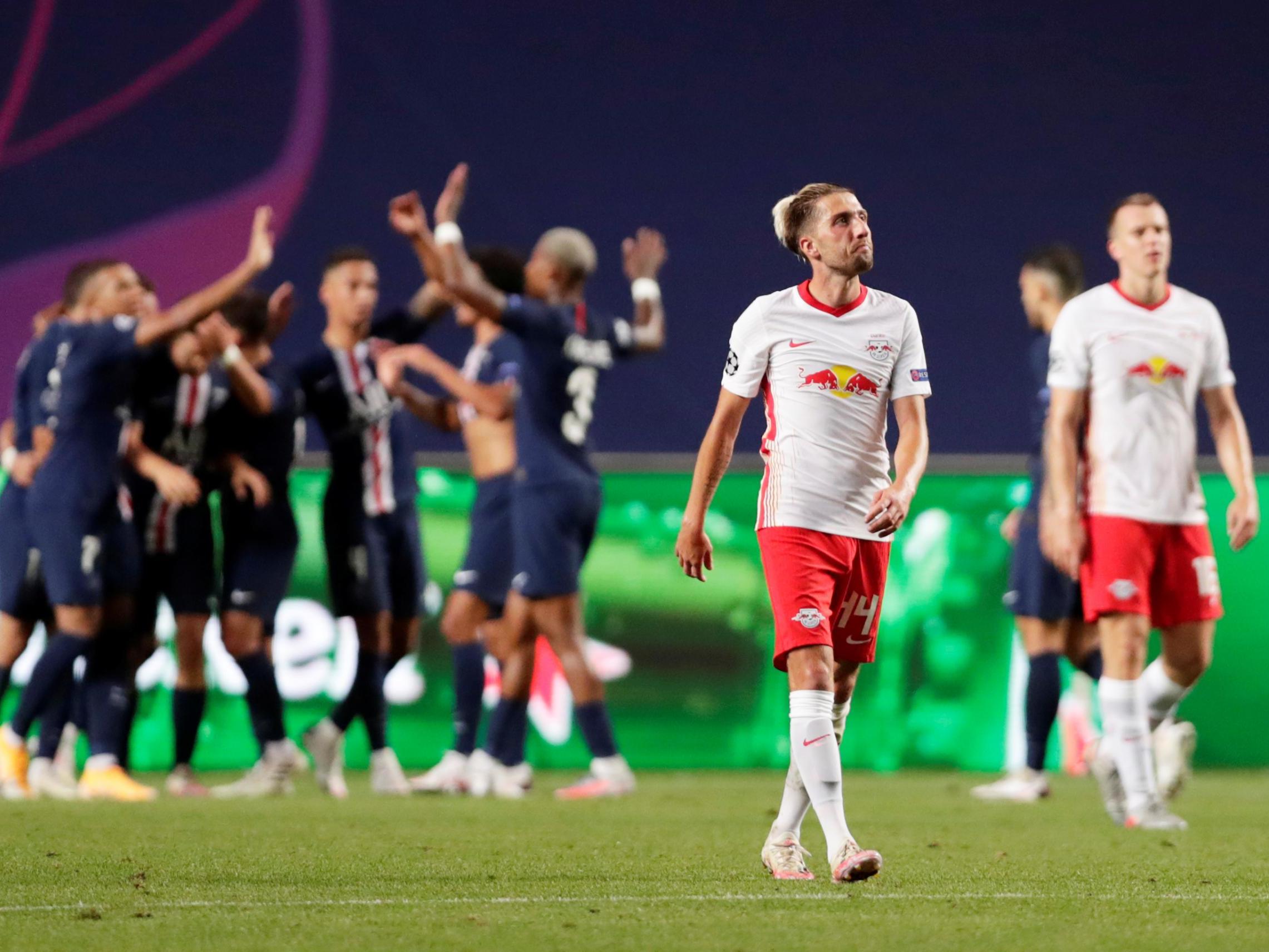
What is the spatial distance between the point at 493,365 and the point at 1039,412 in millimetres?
2568

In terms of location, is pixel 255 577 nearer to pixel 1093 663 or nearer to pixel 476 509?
pixel 476 509

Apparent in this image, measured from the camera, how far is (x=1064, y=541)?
6348 millimetres

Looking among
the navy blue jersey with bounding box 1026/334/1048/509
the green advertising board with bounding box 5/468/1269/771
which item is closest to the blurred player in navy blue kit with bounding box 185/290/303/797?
the green advertising board with bounding box 5/468/1269/771

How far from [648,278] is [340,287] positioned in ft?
4.88

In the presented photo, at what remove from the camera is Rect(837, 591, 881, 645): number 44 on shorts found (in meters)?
4.92

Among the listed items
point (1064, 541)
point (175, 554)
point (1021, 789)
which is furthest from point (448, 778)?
point (1064, 541)

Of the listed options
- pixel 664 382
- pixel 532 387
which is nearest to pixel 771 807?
pixel 532 387

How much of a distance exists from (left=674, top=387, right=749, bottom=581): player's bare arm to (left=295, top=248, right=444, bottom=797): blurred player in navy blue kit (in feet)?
13.4

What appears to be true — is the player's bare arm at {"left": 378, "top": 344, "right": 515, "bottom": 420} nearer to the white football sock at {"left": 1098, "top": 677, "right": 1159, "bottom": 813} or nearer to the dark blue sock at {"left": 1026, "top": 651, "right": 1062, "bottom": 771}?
the dark blue sock at {"left": 1026, "top": 651, "right": 1062, "bottom": 771}

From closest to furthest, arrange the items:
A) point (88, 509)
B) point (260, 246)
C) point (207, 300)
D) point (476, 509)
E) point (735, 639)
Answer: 1. point (207, 300)
2. point (260, 246)
3. point (88, 509)
4. point (476, 509)
5. point (735, 639)

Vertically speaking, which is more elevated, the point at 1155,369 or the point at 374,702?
the point at 1155,369

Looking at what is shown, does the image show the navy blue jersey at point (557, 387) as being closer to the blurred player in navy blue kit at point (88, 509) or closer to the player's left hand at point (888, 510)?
the blurred player in navy blue kit at point (88, 509)

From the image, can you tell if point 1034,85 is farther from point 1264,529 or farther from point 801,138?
point 1264,529

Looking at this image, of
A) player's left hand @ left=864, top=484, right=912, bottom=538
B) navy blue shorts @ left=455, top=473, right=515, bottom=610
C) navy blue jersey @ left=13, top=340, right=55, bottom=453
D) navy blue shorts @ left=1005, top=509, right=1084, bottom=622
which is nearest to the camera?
player's left hand @ left=864, top=484, right=912, bottom=538
